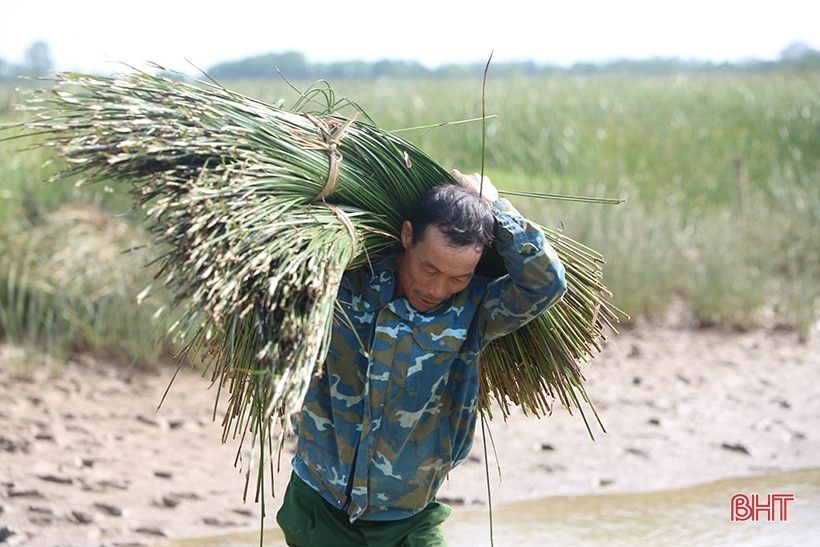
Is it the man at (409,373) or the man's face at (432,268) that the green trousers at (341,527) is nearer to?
the man at (409,373)

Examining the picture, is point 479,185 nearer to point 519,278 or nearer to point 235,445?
point 519,278

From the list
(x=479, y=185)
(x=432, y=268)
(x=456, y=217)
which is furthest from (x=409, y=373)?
(x=479, y=185)

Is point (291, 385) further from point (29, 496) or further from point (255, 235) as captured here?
point (29, 496)

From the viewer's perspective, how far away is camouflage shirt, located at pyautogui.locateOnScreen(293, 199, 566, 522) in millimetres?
2871

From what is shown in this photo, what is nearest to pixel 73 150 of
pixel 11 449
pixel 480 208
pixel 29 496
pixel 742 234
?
pixel 480 208

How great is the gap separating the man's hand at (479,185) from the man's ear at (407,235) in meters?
0.20

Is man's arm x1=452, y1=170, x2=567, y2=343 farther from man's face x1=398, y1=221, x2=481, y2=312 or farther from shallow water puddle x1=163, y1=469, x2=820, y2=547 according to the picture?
shallow water puddle x1=163, y1=469, x2=820, y2=547

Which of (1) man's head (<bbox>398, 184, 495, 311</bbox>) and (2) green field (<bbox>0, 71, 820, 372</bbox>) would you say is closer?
(1) man's head (<bbox>398, 184, 495, 311</bbox>)

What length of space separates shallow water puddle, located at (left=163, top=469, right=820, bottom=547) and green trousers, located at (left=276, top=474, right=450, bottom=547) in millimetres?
1618

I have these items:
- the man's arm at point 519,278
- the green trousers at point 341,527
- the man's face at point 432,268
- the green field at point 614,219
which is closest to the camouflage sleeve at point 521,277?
the man's arm at point 519,278

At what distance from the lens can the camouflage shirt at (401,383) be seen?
2.87 meters

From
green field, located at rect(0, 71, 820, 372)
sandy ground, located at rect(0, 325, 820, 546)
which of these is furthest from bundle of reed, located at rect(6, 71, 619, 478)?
sandy ground, located at rect(0, 325, 820, 546)

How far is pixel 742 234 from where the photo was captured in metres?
8.52

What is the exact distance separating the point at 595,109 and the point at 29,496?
38.8 ft
